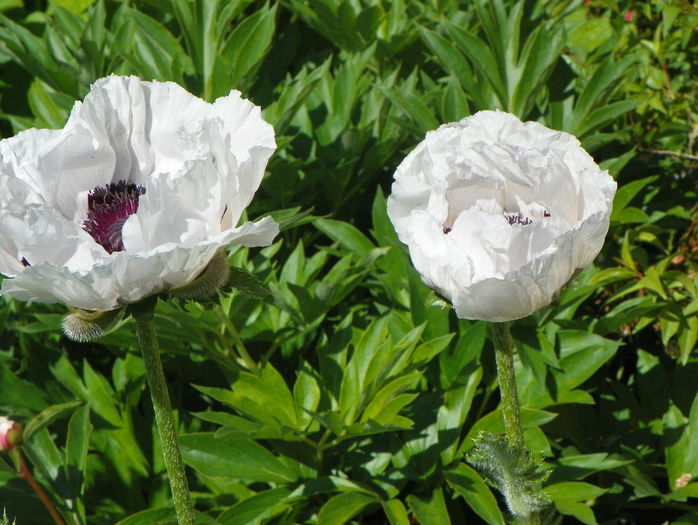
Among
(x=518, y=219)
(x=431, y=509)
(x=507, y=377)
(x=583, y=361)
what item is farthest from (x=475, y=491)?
(x=518, y=219)

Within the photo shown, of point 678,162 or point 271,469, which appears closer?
point 271,469

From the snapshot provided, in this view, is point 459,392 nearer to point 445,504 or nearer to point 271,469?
point 445,504

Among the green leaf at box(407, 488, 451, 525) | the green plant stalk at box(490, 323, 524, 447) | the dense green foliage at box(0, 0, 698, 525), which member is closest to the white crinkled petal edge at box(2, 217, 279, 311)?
the dense green foliage at box(0, 0, 698, 525)

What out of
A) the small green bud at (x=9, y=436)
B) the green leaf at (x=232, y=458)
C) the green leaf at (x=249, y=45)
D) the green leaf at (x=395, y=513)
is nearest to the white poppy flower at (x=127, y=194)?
the small green bud at (x=9, y=436)

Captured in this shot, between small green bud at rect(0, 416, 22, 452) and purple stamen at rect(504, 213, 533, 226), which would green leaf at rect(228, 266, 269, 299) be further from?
small green bud at rect(0, 416, 22, 452)

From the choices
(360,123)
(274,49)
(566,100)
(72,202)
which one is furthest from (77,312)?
(274,49)

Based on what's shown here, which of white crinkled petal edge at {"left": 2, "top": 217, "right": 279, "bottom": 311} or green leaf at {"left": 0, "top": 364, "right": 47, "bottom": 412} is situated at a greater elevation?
white crinkled petal edge at {"left": 2, "top": 217, "right": 279, "bottom": 311}
